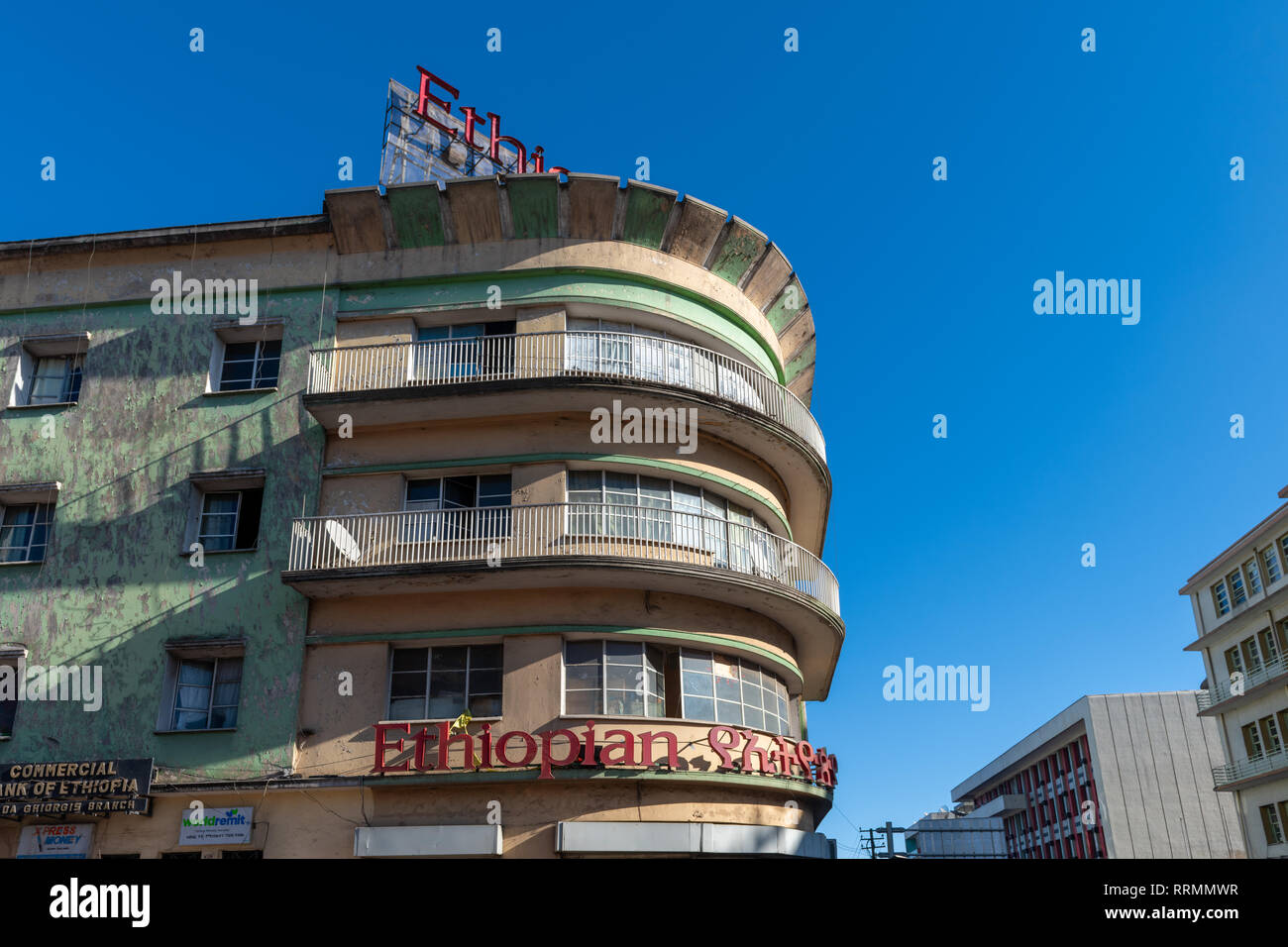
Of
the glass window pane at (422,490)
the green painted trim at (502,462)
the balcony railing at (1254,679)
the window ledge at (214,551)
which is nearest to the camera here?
the window ledge at (214,551)

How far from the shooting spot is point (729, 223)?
73.6ft

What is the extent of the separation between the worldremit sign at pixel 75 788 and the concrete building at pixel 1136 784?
61.6m

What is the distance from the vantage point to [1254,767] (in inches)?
1796

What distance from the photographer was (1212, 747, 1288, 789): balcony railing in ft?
142

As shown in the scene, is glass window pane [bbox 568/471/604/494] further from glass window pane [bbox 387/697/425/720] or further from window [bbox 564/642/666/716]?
glass window pane [bbox 387/697/425/720]

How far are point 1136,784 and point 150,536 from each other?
6620 cm

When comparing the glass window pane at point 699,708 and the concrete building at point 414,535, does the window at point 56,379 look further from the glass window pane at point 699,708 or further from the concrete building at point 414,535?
the glass window pane at point 699,708

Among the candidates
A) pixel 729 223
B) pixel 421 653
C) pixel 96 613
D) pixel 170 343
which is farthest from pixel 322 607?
pixel 729 223

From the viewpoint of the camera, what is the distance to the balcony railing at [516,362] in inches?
782

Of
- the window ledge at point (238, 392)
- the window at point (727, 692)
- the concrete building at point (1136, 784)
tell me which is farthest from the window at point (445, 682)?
the concrete building at point (1136, 784)

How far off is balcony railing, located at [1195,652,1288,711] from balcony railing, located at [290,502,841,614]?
36.1 meters

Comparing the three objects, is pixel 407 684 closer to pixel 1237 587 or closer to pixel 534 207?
pixel 534 207
